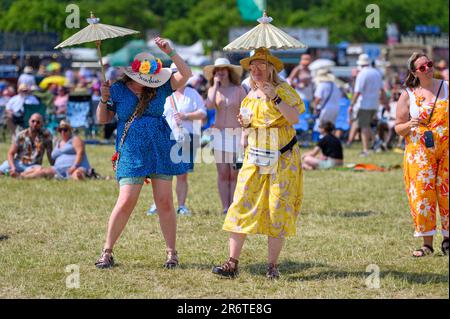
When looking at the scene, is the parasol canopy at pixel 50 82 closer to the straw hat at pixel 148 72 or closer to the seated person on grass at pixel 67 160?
the seated person on grass at pixel 67 160

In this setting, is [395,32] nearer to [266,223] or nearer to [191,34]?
[191,34]

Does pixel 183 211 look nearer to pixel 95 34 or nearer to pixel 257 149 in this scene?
pixel 257 149

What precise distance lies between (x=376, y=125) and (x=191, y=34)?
53.1 m

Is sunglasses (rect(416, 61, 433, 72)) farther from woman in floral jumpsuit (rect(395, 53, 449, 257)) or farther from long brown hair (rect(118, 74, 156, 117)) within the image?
long brown hair (rect(118, 74, 156, 117))

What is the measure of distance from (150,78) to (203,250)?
6.35ft

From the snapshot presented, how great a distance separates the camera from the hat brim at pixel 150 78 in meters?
7.57

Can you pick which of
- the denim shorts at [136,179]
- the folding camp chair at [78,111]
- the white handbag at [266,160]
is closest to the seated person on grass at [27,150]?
the folding camp chair at [78,111]

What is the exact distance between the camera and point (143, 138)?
762 cm

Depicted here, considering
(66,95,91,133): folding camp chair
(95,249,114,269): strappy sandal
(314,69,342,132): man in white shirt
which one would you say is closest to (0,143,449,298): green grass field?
(95,249,114,269): strappy sandal

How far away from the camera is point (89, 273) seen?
24.8ft

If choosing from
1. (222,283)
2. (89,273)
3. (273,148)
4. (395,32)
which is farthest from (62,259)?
(395,32)

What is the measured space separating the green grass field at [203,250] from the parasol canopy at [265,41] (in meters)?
1.83

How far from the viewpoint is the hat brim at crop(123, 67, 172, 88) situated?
757cm

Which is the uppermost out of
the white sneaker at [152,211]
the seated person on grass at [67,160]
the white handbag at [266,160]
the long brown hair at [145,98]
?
the long brown hair at [145,98]
